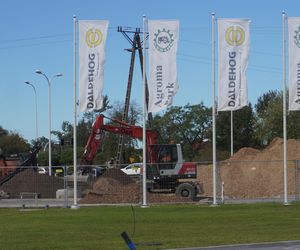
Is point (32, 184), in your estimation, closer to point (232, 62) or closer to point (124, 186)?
A: point (124, 186)

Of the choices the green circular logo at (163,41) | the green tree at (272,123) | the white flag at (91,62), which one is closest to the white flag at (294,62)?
the green circular logo at (163,41)

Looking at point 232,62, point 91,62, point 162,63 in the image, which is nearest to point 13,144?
point 91,62

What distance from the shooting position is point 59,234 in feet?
61.6

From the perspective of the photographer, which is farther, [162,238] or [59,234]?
[59,234]

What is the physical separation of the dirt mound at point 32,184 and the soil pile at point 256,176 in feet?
36.7

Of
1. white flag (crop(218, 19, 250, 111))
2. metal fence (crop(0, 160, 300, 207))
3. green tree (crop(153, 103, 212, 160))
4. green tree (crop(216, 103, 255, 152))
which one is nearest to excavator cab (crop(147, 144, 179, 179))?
metal fence (crop(0, 160, 300, 207))

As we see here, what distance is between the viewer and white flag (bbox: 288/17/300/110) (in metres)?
30.1

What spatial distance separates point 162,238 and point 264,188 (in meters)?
30.5

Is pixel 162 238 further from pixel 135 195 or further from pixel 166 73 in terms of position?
pixel 135 195

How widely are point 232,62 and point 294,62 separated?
283 centimetres

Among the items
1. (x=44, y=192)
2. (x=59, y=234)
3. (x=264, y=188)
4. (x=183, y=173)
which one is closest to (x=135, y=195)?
(x=183, y=173)

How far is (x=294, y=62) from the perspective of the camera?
3050 centimetres

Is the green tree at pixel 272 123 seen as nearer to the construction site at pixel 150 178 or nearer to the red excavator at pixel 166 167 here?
the construction site at pixel 150 178

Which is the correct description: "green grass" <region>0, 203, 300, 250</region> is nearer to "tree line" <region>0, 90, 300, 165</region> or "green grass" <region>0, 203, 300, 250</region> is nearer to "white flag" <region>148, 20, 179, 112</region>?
"white flag" <region>148, 20, 179, 112</region>
